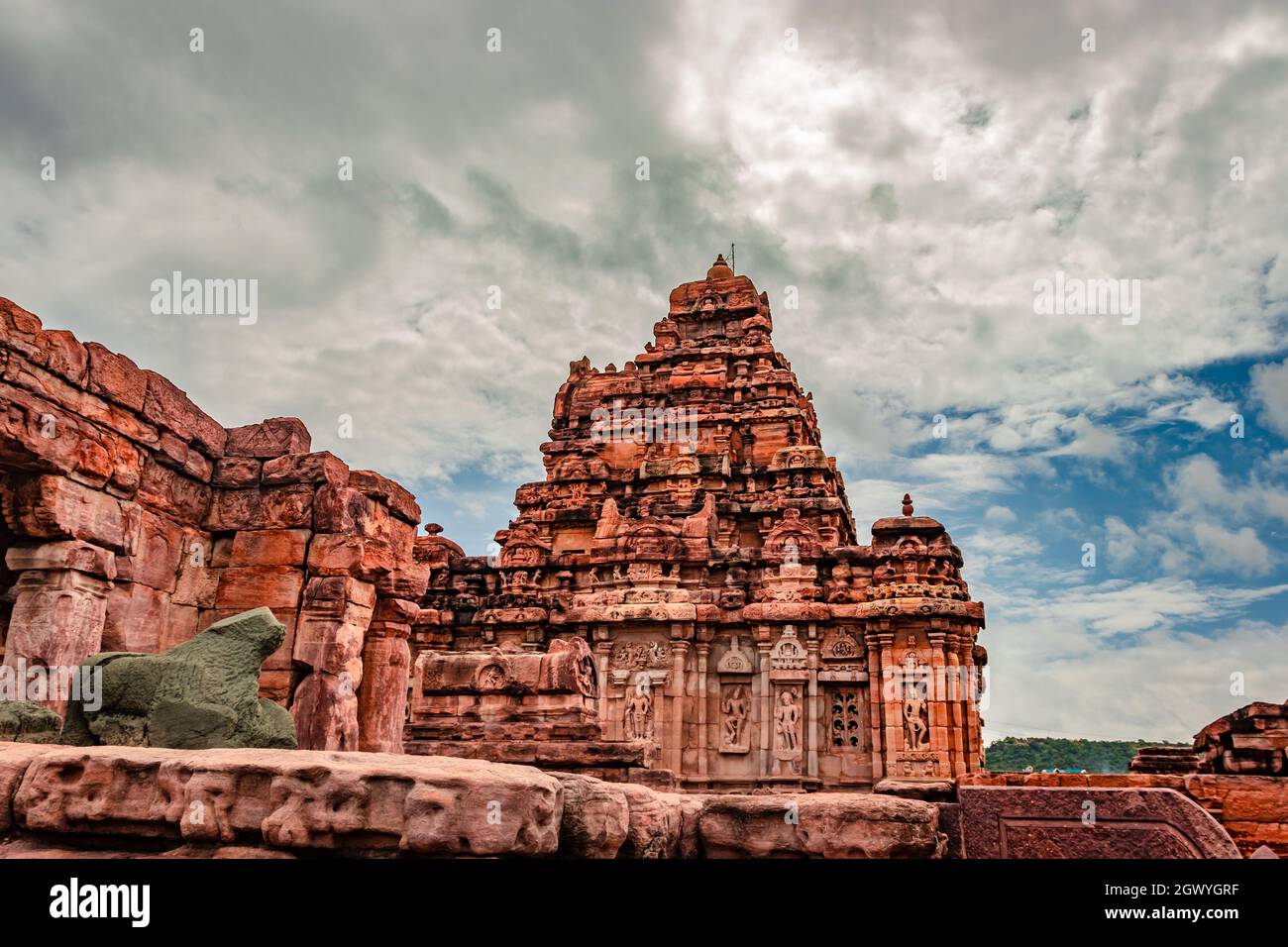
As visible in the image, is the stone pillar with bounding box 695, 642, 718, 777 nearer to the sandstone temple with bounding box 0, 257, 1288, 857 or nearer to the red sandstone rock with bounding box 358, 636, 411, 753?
the sandstone temple with bounding box 0, 257, 1288, 857

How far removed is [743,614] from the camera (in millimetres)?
19422

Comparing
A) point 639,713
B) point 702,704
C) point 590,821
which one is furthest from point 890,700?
point 590,821

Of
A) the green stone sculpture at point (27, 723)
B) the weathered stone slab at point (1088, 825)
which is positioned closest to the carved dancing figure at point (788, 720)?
the weathered stone slab at point (1088, 825)

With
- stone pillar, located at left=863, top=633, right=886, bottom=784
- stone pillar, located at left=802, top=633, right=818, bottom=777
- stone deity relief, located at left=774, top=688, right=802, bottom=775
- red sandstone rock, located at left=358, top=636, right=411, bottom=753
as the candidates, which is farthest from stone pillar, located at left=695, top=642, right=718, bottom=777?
red sandstone rock, located at left=358, top=636, right=411, bottom=753

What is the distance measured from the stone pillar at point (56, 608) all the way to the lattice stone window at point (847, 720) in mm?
14254

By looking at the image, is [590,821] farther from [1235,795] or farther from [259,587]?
[1235,795]

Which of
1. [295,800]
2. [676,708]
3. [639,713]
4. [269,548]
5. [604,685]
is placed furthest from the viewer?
[604,685]

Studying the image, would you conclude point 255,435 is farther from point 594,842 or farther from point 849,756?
point 849,756

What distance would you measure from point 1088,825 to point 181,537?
797 cm

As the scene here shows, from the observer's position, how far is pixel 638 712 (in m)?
19.4
